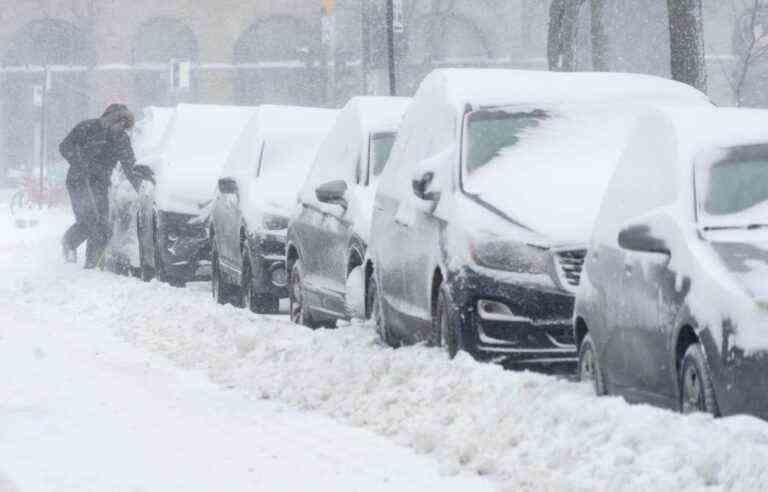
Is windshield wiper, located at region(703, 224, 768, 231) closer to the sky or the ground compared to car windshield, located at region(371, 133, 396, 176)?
closer to the sky

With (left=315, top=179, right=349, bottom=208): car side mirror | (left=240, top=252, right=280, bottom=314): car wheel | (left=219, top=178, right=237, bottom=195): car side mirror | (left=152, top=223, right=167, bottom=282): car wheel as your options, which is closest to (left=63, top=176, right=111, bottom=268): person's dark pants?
(left=152, top=223, right=167, bottom=282): car wheel

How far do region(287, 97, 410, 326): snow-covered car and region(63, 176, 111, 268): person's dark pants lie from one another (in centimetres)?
715

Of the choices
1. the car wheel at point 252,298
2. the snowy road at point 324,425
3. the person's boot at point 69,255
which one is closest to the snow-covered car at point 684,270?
the snowy road at point 324,425

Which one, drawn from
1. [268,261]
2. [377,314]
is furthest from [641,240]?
[268,261]

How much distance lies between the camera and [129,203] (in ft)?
70.1

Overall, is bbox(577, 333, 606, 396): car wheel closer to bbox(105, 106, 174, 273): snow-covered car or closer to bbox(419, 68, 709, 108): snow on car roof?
bbox(419, 68, 709, 108): snow on car roof

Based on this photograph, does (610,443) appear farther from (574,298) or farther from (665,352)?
(574,298)

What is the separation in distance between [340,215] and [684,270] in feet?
20.4

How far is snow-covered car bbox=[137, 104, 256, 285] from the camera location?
18.8 m

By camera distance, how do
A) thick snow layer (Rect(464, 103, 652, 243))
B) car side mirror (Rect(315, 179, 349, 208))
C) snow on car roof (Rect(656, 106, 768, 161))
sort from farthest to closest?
car side mirror (Rect(315, 179, 349, 208)) → thick snow layer (Rect(464, 103, 652, 243)) → snow on car roof (Rect(656, 106, 768, 161))

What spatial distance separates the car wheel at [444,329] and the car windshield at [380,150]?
3.31 meters

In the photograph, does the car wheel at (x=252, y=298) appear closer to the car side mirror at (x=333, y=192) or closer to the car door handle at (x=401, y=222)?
the car side mirror at (x=333, y=192)

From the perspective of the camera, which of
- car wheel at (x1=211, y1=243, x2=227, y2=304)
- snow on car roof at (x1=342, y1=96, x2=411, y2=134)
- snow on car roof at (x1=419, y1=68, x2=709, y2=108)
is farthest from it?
car wheel at (x1=211, y1=243, x2=227, y2=304)

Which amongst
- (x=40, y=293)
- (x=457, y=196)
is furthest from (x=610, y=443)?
(x=40, y=293)
